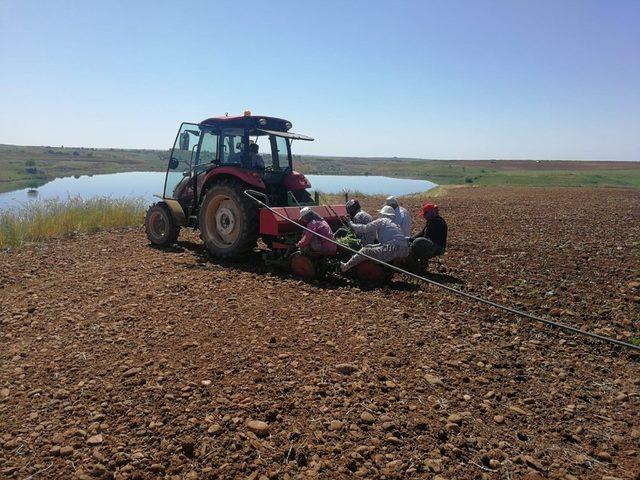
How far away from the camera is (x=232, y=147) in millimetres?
8719

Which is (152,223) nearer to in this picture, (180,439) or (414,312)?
(414,312)

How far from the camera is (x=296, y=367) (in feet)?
13.4

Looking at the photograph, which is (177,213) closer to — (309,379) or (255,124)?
(255,124)

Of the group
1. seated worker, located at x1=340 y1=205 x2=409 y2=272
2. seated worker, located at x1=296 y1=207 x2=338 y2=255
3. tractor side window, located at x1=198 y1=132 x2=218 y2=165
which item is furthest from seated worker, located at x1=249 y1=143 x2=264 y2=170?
seated worker, located at x1=340 y1=205 x2=409 y2=272

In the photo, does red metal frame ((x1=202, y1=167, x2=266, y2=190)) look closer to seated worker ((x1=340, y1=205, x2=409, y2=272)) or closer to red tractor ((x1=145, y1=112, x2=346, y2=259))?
red tractor ((x1=145, y1=112, x2=346, y2=259))

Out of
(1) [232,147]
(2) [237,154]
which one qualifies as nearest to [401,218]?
(2) [237,154]

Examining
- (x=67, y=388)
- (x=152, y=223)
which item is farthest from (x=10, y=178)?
(x=67, y=388)

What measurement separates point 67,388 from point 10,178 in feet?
156

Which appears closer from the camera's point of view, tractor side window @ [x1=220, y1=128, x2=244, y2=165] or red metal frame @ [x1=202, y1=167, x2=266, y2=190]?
red metal frame @ [x1=202, y1=167, x2=266, y2=190]

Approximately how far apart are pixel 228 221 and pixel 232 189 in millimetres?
717

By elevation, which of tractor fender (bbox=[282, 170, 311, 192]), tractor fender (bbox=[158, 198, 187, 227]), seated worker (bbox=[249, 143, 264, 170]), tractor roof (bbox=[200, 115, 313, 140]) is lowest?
tractor fender (bbox=[158, 198, 187, 227])

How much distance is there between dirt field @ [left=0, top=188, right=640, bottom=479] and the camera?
2.98 meters

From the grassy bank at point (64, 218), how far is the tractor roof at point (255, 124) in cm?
573

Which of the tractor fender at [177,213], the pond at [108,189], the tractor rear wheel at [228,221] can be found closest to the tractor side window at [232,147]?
the tractor rear wheel at [228,221]
